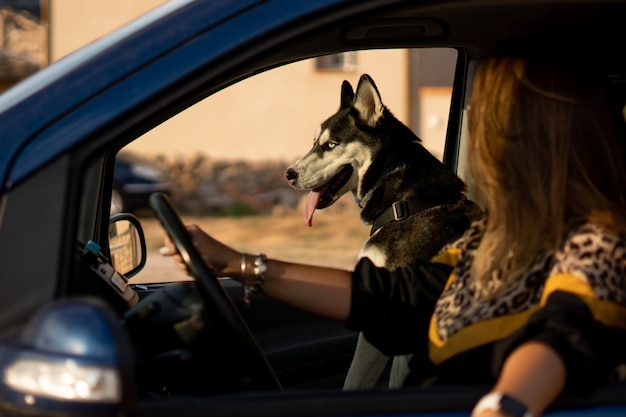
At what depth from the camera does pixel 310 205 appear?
4043 mm

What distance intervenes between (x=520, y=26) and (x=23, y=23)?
2295 cm

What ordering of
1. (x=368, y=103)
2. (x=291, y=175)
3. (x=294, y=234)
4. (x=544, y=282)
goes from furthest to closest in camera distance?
(x=294, y=234) < (x=291, y=175) < (x=368, y=103) < (x=544, y=282)

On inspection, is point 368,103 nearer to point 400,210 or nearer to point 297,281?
point 400,210

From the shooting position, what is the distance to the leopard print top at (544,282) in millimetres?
1651

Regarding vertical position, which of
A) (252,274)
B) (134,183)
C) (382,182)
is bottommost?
(134,183)

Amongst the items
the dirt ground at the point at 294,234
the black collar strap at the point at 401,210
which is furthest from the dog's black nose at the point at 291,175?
the dirt ground at the point at 294,234

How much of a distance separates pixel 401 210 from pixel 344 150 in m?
0.61

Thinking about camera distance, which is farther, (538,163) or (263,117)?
(263,117)

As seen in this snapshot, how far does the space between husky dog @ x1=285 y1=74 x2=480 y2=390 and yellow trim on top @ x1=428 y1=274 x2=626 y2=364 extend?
111 cm

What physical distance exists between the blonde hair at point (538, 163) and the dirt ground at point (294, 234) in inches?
390

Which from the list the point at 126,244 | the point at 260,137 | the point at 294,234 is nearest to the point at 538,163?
the point at 126,244

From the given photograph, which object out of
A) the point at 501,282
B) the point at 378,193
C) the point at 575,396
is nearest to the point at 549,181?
the point at 501,282

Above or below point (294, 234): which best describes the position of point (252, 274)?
above

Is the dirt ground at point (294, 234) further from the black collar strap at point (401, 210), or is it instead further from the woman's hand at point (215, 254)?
the woman's hand at point (215, 254)
